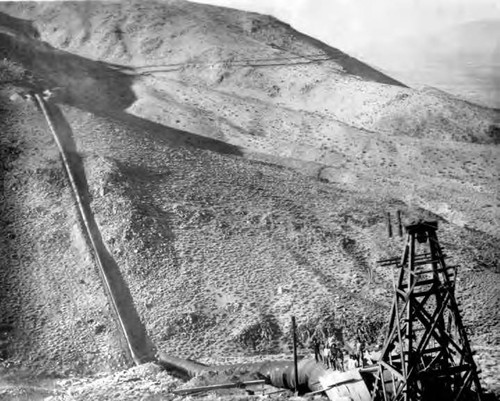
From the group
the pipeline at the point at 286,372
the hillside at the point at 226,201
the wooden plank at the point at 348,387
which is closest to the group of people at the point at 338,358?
the pipeline at the point at 286,372

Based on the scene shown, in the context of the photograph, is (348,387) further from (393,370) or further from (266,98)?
(266,98)

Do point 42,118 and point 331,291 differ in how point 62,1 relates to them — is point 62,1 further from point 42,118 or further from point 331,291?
point 331,291

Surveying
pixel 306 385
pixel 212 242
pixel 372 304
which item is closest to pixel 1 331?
pixel 212 242

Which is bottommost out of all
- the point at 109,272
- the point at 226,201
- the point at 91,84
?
the point at 109,272

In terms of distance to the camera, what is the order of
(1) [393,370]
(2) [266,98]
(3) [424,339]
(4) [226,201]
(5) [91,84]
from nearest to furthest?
(3) [424,339] → (1) [393,370] → (4) [226,201] → (5) [91,84] → (2) [266,98]

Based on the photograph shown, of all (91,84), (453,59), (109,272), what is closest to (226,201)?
(109,272)

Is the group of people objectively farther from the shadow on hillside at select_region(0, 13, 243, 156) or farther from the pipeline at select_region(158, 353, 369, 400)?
the shadow on hillside at select_region(0, 13, 243, 156)

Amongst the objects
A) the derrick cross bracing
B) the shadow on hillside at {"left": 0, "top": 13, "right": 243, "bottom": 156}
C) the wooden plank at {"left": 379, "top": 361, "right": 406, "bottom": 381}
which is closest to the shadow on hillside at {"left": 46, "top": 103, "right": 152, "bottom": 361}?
the shadow on hillside at {"left": 0, "top": 13, "right": 243, "bottom": 156}
